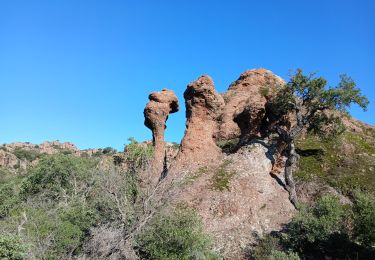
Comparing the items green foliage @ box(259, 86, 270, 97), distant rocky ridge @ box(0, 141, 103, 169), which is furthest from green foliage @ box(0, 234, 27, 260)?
distant rocky ridge @ box(0, 141, 103, 169)

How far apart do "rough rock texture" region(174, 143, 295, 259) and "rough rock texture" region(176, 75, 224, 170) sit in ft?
5.02

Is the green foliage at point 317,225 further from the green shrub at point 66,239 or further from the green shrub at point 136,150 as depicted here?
the green shrub at point 136,150

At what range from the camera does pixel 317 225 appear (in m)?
20.0

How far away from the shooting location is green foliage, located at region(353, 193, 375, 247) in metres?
18.9

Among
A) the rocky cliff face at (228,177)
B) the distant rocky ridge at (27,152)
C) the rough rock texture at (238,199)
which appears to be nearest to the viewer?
the rough rock texture at (238,199)

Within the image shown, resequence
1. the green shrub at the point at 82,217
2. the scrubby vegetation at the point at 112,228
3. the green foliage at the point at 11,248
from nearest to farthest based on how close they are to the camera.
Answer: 1. the green foliage at the point at 11,248
2. the scrubby vegetation at the point at 112,228
3. the green shrub at the point at 82,217

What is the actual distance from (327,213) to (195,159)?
11.5m

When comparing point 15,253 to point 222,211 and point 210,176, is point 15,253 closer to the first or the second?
point 222,211

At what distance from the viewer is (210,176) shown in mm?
27812

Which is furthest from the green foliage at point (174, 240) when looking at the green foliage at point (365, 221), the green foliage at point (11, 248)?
the green foliage at point (365, 221)

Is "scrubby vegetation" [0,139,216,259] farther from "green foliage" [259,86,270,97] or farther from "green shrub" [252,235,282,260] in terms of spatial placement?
"green foliage" [259,86,270,97]

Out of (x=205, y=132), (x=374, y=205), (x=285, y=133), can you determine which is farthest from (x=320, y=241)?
(x=205, y=132)

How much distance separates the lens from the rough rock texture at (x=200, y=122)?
30.0m

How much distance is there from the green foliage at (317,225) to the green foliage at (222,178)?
6293 mm
